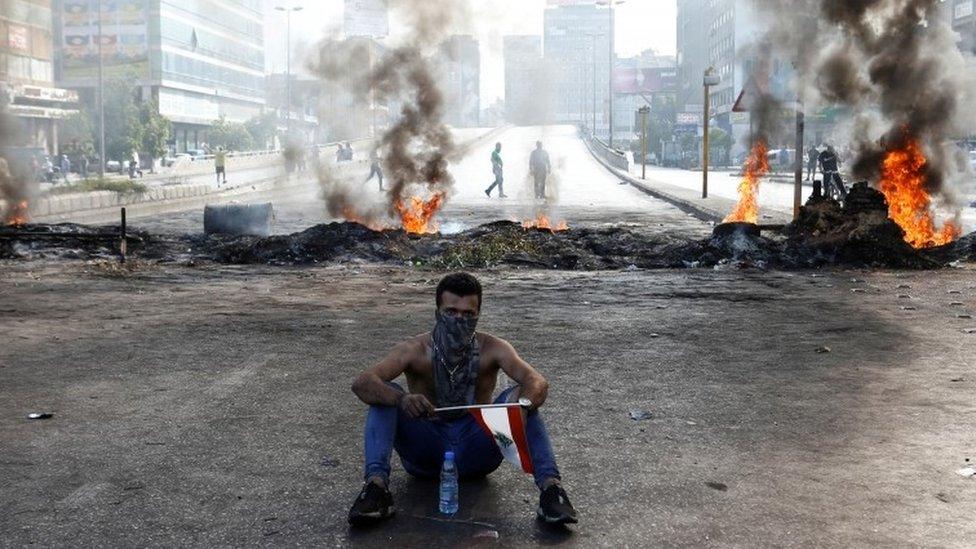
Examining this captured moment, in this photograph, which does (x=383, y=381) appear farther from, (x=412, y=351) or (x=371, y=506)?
(x=371, y=506)

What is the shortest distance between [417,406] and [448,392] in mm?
306

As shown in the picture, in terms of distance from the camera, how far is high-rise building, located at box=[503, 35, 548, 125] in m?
78.5

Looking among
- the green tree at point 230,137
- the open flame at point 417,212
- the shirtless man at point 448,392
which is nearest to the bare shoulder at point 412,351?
the shirtless man at point 448,392

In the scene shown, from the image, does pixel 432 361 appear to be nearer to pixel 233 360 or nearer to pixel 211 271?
pixel 233 360

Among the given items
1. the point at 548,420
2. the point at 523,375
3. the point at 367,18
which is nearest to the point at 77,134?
the point at 367,18

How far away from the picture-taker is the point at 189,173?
56.4 m

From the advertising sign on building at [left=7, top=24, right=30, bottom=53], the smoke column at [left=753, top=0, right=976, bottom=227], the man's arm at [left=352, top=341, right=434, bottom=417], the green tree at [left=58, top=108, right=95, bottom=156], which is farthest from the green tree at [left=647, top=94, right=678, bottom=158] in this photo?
the man's arm at [left=352, top=341, right=434, bottom=417]

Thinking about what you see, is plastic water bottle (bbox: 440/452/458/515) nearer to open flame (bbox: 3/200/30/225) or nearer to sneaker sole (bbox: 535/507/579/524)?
sneaker sole (bbox: 535/507/579/524)

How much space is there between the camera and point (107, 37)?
81.0 metres

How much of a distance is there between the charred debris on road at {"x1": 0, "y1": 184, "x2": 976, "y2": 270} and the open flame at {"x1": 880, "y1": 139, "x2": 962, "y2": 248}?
131 centimetres

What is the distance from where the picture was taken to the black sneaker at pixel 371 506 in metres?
4.16

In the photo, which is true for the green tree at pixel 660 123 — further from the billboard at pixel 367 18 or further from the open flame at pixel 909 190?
the open flame at pixel 909 190

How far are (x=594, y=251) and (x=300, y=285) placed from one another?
17.4 feet

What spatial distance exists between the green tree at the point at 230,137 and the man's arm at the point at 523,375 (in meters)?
77.6
